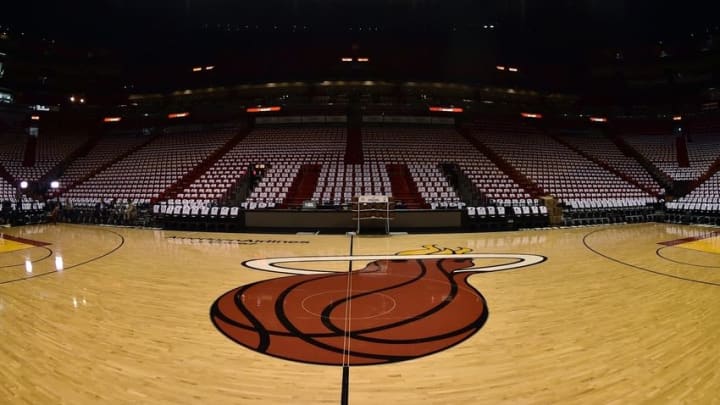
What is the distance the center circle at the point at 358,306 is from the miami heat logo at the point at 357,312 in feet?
0.04

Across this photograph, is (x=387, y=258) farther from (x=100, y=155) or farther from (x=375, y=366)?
(x=100, y=155)

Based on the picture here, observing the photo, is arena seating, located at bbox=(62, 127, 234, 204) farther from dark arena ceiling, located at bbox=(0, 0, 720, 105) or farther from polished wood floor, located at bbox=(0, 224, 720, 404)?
polished wood floor, located at bbox=(0, 224, 720, 404)

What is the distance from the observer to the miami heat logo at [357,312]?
10.9 feet

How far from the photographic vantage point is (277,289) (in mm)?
5180

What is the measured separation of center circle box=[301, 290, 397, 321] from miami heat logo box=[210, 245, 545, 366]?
11 millimetres

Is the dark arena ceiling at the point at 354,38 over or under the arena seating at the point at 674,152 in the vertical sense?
over

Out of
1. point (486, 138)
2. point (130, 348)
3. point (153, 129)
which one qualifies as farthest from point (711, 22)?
point (153, 129)

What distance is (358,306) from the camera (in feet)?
14.6

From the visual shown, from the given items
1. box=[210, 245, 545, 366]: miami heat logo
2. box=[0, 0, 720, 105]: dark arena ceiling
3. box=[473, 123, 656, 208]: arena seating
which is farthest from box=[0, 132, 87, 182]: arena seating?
box=[473, 123, 656, 208]: arena seating

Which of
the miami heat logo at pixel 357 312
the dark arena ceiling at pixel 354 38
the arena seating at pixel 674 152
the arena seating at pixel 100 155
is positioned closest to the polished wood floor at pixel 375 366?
the miami heat logo at pixel 357 312

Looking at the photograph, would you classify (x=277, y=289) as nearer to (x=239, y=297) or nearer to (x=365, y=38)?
Answer: (x=239, y=297)

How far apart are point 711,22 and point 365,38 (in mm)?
19062

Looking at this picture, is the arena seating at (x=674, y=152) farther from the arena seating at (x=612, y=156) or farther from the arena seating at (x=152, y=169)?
the arena seating at (x=152, y=169)

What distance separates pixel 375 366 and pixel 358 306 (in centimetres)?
146
